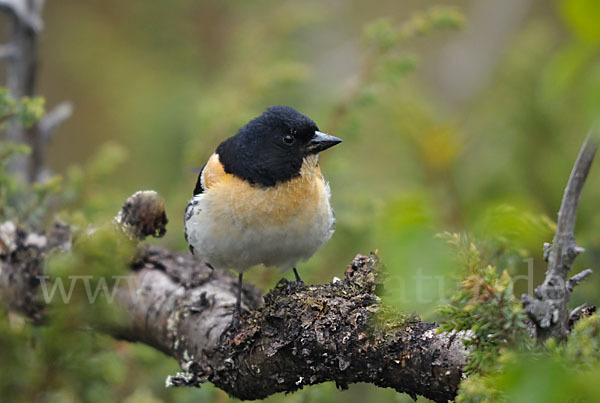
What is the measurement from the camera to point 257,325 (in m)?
2.59

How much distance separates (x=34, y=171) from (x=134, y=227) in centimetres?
191

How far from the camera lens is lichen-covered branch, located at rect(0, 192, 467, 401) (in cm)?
217

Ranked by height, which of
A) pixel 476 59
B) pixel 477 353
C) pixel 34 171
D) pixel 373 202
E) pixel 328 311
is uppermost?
pixel 476 59

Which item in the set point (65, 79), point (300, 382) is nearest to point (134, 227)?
point (300, 382)

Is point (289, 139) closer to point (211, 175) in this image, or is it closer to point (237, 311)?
point (211, 175)

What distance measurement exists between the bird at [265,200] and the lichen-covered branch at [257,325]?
230 mm

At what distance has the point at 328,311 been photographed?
91.4 inches

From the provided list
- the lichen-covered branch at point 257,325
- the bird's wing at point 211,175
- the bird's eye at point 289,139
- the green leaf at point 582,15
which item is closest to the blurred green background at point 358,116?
the green leaf at point 582,15

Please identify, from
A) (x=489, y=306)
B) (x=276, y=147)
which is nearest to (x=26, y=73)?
(x=276, y=147)

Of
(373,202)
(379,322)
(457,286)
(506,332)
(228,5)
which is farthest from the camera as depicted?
(228,5)

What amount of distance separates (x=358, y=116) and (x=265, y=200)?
1.66m

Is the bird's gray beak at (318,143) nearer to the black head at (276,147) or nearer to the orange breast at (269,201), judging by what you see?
the black head at (276,147)

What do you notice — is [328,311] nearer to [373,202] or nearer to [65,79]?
[373,202]

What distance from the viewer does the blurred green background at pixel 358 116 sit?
1451 millimetres
